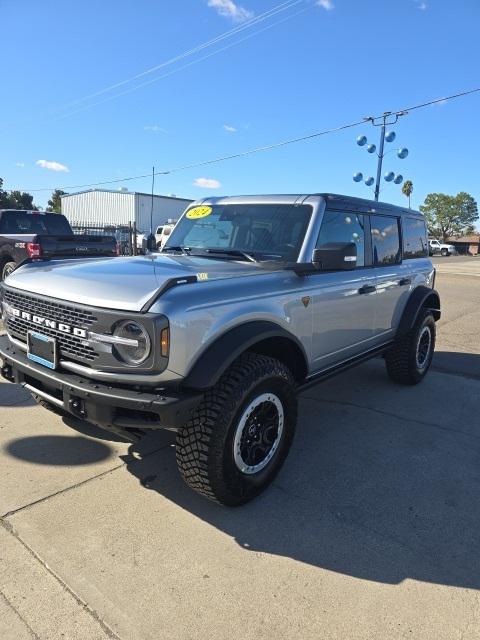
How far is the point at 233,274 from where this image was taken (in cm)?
309

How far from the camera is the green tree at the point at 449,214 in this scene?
9662cm

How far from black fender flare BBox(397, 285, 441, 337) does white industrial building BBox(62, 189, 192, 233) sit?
153ft

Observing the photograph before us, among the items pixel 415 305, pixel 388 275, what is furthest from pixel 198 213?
pixel 415 305

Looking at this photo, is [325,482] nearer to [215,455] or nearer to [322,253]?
[215,455]

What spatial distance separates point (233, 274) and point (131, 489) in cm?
152

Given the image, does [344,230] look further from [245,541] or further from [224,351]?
[245,541]

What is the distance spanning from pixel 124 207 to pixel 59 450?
5316 centimetres

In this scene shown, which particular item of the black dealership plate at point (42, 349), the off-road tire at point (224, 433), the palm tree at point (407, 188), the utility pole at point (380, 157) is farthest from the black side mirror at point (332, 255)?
the palm tree at point (407, 188)

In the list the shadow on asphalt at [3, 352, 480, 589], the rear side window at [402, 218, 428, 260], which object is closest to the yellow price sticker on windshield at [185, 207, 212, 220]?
the shadow on asphalt at [3, 352, 480, 589]

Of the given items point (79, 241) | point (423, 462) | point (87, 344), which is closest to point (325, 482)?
point (423, 462)

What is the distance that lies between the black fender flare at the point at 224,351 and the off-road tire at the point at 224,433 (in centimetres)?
13

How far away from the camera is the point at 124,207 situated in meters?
53.8

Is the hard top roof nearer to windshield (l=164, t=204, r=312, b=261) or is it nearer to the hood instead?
windshield (l=164, t=204, r=312, b=261)

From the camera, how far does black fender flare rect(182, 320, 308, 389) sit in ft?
8.35
